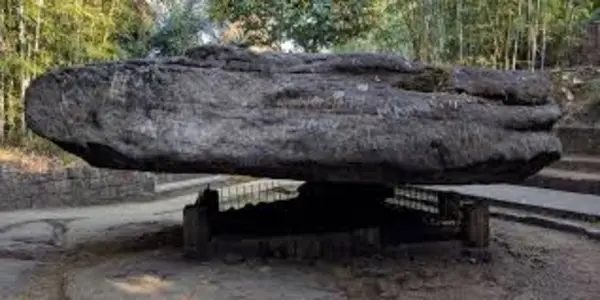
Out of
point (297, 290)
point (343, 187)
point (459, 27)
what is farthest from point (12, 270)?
point (459, 27)

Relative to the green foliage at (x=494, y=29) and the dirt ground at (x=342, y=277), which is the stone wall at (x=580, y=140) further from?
the dirt ground at (x=342, y=277)

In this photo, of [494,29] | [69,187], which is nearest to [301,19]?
[494,29]

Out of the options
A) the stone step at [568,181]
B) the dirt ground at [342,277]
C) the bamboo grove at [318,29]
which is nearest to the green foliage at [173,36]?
the bamboo grove at [318,29]

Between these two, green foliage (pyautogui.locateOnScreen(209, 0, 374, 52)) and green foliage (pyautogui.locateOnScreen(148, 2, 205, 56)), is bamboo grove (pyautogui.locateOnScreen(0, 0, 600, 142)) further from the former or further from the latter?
green foliage (pyautogui.locateOnScreen(148, 2, 205, 56))

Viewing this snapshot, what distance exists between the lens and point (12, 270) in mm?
5305

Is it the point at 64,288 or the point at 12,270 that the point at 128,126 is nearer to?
the point at 64,288

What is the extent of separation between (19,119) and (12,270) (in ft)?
17.1

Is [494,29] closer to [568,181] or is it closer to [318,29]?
[318,29]

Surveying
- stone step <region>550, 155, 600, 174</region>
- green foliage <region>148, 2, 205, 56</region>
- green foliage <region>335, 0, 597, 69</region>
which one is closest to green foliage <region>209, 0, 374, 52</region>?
green foliage <region>335, 0, 597, 69</region>

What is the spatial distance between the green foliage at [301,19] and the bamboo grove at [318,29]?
0.06 feet

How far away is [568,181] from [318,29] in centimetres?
612

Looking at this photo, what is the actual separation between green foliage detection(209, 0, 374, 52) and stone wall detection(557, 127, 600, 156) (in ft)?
15.4

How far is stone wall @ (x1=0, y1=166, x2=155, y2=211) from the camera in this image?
8.68 meters

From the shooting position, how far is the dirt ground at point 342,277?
439 centimetres
